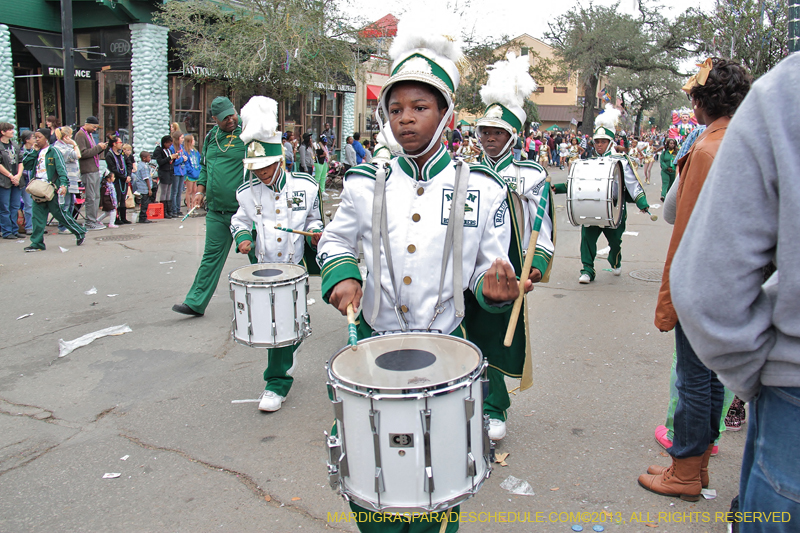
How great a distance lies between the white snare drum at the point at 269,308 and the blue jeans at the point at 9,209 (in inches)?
366

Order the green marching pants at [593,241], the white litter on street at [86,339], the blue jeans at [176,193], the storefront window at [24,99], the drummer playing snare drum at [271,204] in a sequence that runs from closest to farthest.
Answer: the drummer playing snare drum at [271,204] < the white litter on street at [86,339] < the green marching pants at [593,241] < the blue jeans at [176,193] < the storefront window at [24,99]

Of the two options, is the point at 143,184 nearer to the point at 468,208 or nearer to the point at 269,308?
the point at 269,308

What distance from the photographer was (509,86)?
5.29m

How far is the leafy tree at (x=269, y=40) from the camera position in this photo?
50.1 feet

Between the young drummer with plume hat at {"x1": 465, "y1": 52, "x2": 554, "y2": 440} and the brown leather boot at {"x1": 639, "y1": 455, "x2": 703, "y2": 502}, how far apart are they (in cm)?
86

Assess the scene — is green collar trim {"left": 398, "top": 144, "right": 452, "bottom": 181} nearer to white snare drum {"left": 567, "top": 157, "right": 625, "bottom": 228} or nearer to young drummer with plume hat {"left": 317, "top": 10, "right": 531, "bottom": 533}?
young drummer with plume hat {"left": 317, "top": 10, "right": 531, "bottom": 533}

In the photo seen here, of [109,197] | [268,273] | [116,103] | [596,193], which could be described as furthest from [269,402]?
[116,103]

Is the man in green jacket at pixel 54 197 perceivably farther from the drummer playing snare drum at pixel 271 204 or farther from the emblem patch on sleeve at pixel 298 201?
the emblem patch on sleeve at pixel 298 201

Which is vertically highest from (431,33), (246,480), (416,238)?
(431,33)

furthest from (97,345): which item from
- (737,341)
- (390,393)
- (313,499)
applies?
(737,341)

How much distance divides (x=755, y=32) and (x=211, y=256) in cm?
1260

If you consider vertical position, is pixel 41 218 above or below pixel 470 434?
above

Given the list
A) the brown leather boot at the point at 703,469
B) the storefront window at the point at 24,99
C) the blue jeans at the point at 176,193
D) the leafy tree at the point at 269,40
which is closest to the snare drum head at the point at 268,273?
the brown leather boot at the point at 703,469

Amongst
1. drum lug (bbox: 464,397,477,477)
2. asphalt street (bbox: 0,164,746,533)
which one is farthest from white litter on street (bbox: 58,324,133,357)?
drum lug (bbox: 464,397,477,477)
